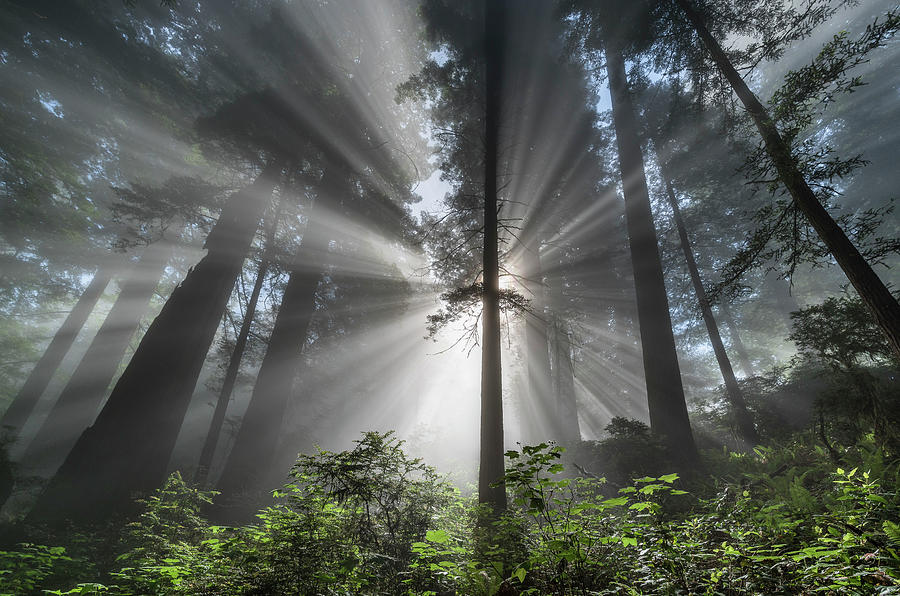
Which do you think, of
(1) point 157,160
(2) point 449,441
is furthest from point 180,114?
(2) point 449,441

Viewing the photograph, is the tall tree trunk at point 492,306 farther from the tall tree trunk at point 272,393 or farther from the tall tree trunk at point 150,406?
the tall tree trunk at point 150,406

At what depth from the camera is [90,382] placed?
58.6 feet

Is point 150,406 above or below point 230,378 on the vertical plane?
below

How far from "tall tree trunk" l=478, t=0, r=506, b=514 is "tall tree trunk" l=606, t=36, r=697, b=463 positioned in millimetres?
3835

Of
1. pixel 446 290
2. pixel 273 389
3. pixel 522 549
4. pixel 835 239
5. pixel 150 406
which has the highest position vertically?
pixel 446 290

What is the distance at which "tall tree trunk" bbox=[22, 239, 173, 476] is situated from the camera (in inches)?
640

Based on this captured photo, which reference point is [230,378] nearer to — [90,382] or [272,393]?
[272,393]

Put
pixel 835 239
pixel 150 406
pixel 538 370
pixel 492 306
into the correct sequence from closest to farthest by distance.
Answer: pixel 835 239 → pixel 492 306 → pixel 150 406 → pixel 538 370

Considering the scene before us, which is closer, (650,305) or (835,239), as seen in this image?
(835,239)

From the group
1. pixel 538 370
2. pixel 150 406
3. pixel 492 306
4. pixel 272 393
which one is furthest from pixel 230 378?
pixel 538 370

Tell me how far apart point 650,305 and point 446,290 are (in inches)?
260

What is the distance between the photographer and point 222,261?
10.6 m

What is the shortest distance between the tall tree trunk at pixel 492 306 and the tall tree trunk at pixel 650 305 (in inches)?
151

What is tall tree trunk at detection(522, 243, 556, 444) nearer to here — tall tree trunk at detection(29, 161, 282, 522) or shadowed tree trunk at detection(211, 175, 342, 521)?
shadowed tree trunk at detection(211, 175, 342, 521)
